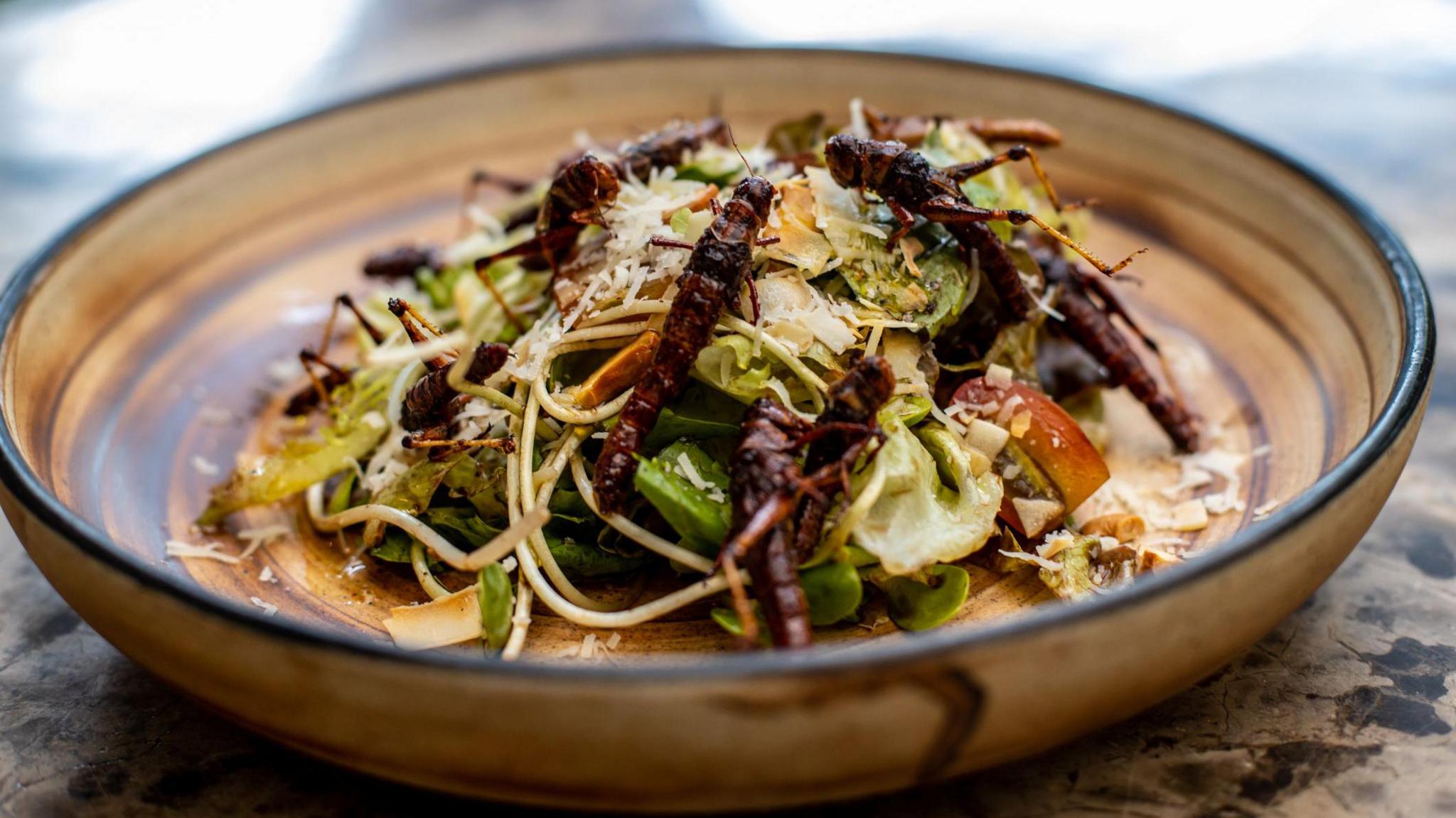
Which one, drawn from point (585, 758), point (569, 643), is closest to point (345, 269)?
point (569, 643)

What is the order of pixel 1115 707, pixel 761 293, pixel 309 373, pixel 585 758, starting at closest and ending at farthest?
pixel 585 758, pixel 1115 707, pixel 761 293, pixel 309 373

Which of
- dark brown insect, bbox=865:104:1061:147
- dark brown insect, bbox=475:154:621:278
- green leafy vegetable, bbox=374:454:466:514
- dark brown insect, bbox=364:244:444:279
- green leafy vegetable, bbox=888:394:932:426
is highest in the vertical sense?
dark brown insect, bbox=865:104:1061:147

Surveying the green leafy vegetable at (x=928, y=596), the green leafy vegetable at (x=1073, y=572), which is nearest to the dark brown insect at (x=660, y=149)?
the green leafy vegetable at (x=928, y=596)

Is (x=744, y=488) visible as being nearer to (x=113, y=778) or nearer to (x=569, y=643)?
(x=569, y=643)

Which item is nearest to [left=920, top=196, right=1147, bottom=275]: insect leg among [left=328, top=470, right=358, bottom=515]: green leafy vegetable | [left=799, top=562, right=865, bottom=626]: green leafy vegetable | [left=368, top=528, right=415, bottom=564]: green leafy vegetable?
[left=799, top=562, right=865, bottom=626]: green leafy vegetable

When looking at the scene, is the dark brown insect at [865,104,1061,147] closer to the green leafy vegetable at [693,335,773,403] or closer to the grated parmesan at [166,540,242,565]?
the green leafy vegetable at [693,335,773,403]

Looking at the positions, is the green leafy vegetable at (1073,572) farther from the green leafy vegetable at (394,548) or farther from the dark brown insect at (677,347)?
the green leafy vegetable at (394,548)

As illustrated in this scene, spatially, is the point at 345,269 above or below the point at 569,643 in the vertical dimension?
above
